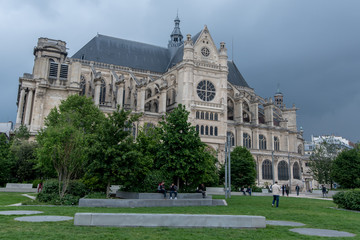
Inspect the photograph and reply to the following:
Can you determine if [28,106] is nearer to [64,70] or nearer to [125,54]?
[64,70]

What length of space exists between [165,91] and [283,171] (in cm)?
2993

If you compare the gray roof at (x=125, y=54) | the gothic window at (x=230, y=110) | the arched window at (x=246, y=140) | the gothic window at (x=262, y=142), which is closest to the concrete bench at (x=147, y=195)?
the arched window at (x=246, y=140)

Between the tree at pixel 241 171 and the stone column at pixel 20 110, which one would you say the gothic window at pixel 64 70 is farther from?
the tree at pixel 241 171

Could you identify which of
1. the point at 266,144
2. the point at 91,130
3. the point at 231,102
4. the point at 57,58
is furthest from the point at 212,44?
the point at 91,130

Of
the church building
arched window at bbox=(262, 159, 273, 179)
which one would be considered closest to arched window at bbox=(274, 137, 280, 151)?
the church building

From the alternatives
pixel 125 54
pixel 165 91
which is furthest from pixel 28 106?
pixel 125 54

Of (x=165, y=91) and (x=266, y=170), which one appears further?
(x=266, y=170)

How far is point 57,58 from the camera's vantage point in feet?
173

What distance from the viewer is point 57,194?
20.4 meters

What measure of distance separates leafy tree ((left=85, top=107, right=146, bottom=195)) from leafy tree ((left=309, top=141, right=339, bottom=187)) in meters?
35.7

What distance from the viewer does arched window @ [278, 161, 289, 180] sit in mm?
62281

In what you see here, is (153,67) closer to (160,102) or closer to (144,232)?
(160,102)

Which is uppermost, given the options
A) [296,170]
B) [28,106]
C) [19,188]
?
[28,106]

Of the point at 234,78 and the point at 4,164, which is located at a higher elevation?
the point at 234,78
